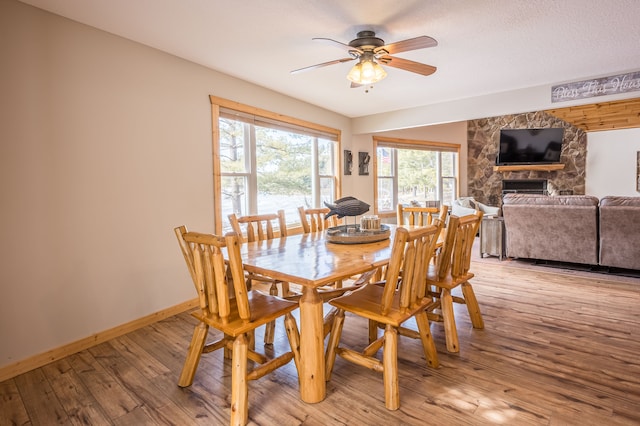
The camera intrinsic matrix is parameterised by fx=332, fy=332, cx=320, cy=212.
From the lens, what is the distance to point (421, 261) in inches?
70.4

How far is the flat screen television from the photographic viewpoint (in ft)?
24.3

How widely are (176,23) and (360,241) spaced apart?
83.5 inches

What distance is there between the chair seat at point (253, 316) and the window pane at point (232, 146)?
2054mm

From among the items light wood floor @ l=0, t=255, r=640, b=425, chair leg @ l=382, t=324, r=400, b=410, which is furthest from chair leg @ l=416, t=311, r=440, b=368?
chair leg @ l=382, t=324, r=400, b=410

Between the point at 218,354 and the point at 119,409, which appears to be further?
the point at 218,354

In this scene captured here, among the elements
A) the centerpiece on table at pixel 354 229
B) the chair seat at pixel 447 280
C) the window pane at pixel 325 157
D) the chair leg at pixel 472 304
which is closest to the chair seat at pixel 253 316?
the centerpiece on table at pixel 354 229

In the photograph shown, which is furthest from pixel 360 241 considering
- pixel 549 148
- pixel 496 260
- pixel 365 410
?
pixel 549 148

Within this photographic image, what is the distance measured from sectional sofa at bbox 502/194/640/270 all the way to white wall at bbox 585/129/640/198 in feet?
13.3

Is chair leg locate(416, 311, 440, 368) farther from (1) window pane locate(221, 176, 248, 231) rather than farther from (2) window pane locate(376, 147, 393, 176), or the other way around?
(2) window pane locate(376, 147, 393, 176)

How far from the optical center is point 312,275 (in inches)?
67.2

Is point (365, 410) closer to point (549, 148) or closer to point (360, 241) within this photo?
point (360, 241)

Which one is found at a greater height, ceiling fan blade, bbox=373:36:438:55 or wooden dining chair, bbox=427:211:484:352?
ceiling fan blade, bbox=373:36:438:55

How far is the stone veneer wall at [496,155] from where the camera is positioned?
7.43 m

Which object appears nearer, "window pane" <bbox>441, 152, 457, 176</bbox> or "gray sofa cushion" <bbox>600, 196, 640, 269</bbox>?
"gray sofa cushion" <bbox>600, 196, 640, 269</bbox>
